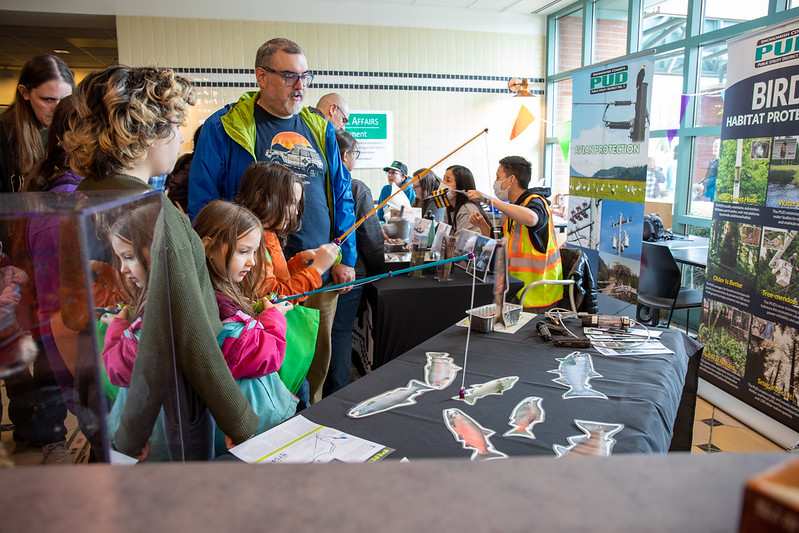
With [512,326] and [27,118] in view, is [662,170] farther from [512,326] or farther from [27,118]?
[27,118]

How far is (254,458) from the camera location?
4.01ft

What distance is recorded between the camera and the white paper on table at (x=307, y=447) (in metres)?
1.24

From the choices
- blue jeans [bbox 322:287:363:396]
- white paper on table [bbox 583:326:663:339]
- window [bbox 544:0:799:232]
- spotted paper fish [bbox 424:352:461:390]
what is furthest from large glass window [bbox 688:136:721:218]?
spotted paper fish [bbox 424:352:461:390]

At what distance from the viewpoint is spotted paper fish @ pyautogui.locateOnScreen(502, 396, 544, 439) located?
4.51 ft

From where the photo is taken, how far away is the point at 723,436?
2.90 metres

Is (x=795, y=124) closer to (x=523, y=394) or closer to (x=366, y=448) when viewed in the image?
(x=523, y=394)

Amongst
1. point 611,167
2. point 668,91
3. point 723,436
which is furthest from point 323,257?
point 668,91

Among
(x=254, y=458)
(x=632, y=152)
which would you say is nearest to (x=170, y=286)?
(x=254, y=458)

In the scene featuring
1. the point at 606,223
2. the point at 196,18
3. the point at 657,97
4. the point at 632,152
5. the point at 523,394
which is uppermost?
the point at 196,18

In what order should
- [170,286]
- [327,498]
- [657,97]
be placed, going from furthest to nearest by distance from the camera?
[657,97]
[170,286]
[327,498]

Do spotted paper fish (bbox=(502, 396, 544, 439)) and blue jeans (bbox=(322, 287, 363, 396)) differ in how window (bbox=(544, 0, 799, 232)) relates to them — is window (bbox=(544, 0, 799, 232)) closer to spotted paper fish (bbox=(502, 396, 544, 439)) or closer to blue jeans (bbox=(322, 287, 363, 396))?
blue jeans (bbox=(322, 287, 363, 396))

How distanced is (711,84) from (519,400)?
13.5 ft

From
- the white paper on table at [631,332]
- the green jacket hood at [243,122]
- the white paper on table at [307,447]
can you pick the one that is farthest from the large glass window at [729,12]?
the white paper on table at [307,447]

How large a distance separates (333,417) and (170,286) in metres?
0.58
